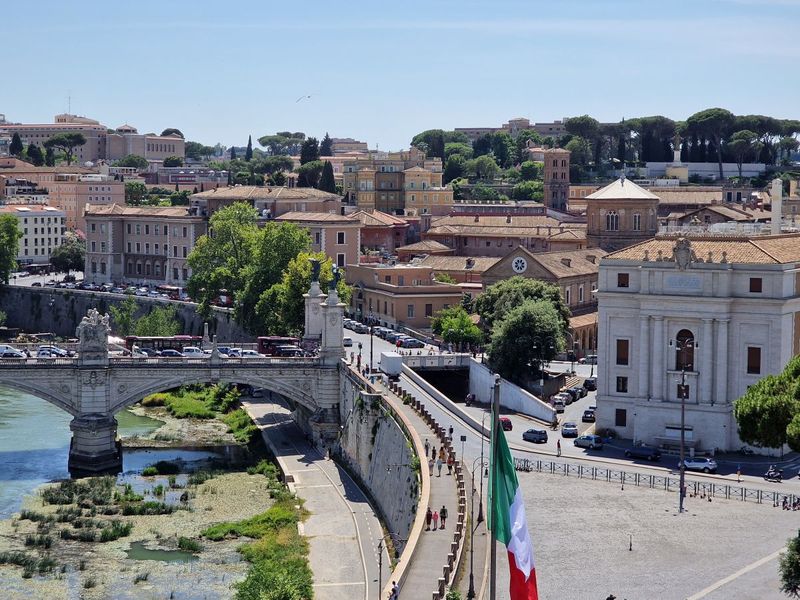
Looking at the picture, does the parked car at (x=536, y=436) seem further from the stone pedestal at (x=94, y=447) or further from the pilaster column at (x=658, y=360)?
the stone pedestal at (x=94, y=447)

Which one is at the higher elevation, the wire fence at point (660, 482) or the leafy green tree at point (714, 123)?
the leafy green tree at point (714, 123)

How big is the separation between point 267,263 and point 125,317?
11.5 metres

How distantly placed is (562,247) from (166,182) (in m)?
87.3

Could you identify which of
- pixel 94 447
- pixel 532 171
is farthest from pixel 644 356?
pixel 532 171

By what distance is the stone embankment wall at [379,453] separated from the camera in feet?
144

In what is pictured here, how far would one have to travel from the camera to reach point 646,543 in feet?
122

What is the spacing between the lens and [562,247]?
89688 millimetres

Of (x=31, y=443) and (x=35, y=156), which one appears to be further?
(x=35, y=156)

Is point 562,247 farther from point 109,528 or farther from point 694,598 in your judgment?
point 694,598

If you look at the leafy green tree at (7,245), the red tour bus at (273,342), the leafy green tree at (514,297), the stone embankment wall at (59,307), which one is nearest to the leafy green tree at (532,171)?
the leafy green tree at (7,245)

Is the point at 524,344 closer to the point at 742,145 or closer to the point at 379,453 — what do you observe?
the point at 379,453

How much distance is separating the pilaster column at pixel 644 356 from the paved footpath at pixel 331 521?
391 inches

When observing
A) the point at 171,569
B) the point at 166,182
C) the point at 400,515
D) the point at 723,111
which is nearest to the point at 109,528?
the point at 171,569

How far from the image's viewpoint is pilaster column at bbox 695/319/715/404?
49188 millimetres
